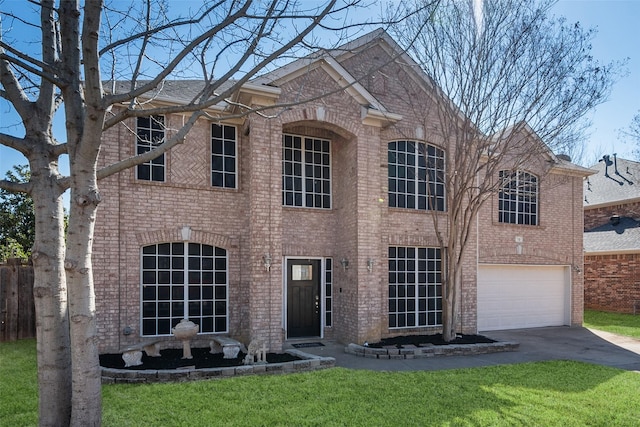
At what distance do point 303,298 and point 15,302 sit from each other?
736 cm

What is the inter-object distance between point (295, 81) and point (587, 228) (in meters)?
18.5

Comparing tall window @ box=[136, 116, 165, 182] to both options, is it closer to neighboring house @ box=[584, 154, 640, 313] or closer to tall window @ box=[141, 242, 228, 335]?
tall window @ box=[141, 242, 228, 335]

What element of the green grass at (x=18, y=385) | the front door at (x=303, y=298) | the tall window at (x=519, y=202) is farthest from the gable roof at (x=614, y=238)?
the green grass at (x=18, y=385)

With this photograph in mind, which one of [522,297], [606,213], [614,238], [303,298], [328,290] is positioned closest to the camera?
[303,298]

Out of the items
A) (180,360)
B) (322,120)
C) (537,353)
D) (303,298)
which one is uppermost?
(322,120)

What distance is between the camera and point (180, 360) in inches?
312

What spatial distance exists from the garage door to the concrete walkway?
27.9 inches

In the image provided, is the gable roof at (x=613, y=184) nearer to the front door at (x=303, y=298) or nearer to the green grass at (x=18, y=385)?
the front door at (x=303, y=298)

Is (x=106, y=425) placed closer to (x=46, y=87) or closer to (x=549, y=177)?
(x=46, y=87)

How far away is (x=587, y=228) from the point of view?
68.6 ft

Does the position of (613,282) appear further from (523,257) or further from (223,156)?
(223,156)

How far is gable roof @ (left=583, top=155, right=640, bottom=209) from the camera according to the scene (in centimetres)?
1958

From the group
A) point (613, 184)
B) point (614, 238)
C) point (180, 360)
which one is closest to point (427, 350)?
point (180, 360)

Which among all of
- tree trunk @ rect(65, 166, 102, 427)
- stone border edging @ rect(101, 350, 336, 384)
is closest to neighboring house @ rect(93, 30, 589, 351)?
stone border edging @ rect(101, 350, 336, 384)
